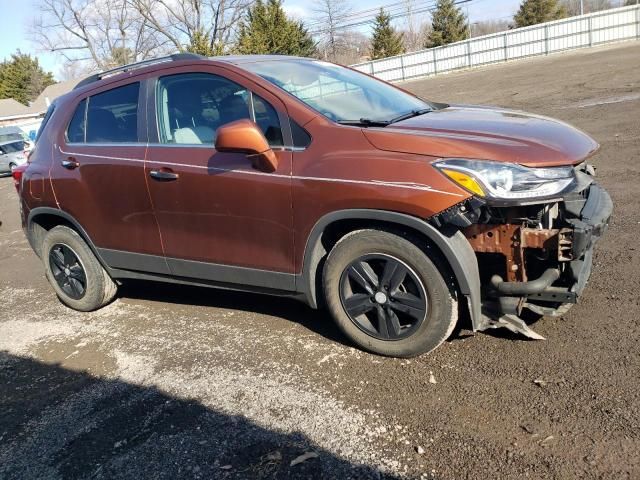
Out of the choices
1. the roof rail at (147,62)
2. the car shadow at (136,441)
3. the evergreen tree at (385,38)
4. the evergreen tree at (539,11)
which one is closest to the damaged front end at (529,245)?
the car shadow at (136,441)

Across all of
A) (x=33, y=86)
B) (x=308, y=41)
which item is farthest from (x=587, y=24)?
(x=33, y=86)

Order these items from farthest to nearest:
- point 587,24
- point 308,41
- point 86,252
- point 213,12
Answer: point 213,12
point 308,41
point 587,24
point 86,252

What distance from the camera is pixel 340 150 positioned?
3.33 m

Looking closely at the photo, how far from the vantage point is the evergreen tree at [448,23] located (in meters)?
50.1

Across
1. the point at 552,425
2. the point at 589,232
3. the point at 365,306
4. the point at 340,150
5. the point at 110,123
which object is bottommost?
the point at 552,425

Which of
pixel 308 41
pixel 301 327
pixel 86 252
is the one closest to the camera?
pixel 301 327

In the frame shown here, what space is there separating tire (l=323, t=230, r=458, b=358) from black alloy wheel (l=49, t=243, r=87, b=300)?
252 cm

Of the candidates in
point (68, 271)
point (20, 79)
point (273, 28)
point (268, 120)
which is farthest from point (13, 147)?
point (20, 79)

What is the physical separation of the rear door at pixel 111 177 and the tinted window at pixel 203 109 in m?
Answer: 0.22

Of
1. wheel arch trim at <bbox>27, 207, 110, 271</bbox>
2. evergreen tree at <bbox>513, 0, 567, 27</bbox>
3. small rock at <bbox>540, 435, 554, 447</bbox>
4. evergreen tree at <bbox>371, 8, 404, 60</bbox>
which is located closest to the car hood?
small rock at <bbox>540, 435, 554, 447</bbox>

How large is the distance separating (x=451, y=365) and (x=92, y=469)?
2.04 m

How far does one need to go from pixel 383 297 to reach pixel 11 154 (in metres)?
23.9

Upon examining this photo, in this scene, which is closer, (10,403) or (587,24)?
(10,403)

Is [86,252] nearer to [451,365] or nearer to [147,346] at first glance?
[147,346]
